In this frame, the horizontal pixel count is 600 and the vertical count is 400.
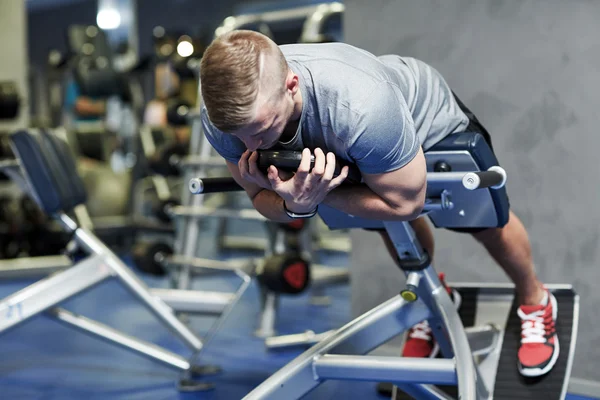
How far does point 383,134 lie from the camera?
1.45 m

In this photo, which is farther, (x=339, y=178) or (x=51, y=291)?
(x=51, y=291)

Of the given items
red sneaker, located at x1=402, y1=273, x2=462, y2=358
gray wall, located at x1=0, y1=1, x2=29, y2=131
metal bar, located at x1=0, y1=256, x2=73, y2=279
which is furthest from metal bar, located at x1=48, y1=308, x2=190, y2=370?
gray wall, located at x1=0, y1=1, x2=29, y2=131

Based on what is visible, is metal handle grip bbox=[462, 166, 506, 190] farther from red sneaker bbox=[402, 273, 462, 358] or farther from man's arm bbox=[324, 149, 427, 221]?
red sneaker bbox=[402, 273, 462, 358]

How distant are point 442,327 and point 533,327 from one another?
296mm

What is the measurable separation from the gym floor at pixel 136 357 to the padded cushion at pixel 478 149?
3.38 ft

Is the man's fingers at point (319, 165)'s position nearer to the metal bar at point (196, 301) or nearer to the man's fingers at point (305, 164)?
the man's fingers at point (305, 164)

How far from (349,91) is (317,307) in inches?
109

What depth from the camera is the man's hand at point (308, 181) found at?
1.44 metres

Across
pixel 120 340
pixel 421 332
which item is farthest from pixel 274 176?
pixel 120 340

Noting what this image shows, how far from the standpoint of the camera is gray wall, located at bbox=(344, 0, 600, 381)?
245cm

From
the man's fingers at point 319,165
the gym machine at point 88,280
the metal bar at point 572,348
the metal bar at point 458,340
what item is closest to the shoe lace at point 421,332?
the metal bar at point 458,340

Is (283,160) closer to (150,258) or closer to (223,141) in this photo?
(223,141)

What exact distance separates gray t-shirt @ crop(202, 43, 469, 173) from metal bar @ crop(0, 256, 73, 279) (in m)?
3.99

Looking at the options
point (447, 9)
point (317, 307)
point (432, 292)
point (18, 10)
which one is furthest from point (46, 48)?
point (432, 292)
